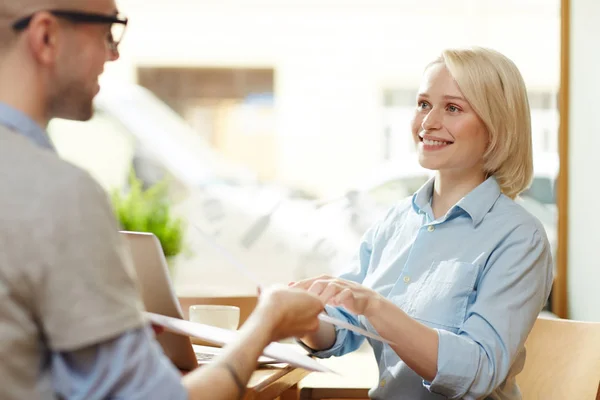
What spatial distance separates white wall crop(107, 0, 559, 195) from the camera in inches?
171

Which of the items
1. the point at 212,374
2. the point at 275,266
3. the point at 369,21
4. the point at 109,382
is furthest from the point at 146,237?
the point at 369,21

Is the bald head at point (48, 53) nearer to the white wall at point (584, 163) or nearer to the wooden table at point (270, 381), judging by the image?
the wooden table at point (270, 381)

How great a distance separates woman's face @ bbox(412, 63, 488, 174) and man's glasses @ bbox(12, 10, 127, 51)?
909mm

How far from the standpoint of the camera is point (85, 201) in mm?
880

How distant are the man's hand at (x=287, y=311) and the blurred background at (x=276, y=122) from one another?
2.60 metres

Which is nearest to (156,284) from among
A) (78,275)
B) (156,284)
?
(156,284)

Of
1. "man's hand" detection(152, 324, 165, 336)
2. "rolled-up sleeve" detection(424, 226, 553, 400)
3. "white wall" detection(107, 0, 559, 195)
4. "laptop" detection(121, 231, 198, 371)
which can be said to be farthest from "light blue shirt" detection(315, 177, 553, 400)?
"white wall" detection(107, 0, 559, 195)

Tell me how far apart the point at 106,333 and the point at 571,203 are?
2.74 m

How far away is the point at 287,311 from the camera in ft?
3.89

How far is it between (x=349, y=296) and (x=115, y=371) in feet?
2.51

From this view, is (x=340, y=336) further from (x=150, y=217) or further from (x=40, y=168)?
(x=150, y=217)

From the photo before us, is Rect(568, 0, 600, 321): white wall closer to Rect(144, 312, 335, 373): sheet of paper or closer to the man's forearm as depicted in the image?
Rect(144, 312, 335, 373): sheet of paper

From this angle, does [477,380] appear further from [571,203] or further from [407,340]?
[571,203]

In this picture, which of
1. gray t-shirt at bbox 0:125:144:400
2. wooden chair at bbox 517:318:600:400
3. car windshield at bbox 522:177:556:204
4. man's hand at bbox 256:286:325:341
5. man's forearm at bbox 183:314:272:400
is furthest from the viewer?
car windshield at bbox 522:177:556:204
